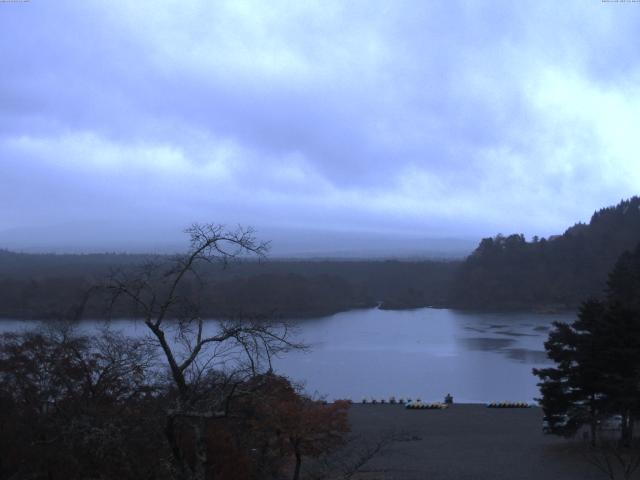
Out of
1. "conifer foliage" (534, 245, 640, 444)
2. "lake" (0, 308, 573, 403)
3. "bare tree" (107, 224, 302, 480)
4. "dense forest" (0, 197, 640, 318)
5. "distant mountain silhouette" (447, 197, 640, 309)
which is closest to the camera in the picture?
"bare tree" (107, 224, 302, 480)

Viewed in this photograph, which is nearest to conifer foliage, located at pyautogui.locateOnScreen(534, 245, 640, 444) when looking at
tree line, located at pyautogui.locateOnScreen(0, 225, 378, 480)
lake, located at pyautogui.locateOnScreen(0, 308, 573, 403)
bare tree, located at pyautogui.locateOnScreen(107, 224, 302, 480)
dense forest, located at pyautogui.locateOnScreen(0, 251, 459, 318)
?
tree line, located at pyautogui.locateOnScreen(0, 225, 378, 480)

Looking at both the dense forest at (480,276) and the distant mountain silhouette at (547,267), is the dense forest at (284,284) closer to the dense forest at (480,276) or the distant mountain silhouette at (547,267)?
the dense forest at (480,276)

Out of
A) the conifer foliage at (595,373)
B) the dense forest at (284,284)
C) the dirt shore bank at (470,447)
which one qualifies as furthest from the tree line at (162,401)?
the dense forest at (284,284)

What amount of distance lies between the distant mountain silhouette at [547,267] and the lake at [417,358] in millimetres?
6201

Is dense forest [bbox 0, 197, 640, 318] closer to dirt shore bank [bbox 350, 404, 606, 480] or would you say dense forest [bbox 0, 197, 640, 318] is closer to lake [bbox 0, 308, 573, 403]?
lake [bbox 0, 308, 573, 403]

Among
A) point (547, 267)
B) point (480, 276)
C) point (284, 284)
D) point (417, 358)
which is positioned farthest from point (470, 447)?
point (547, 267)

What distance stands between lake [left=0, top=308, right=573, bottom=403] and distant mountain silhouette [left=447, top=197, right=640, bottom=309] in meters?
6.20

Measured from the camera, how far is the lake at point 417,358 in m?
14.6

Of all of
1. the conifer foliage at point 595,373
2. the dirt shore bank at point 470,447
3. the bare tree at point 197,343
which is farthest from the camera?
the conifer foliage at point 595,373

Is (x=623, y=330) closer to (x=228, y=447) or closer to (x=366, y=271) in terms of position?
(x=228, y=447)

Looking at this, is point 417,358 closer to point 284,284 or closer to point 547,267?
point 284,284

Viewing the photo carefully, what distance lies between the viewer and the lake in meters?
14.6

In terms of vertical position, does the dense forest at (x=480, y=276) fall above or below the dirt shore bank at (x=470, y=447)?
above

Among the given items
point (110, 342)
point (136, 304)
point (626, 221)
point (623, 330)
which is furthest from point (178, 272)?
point (626, 221)
